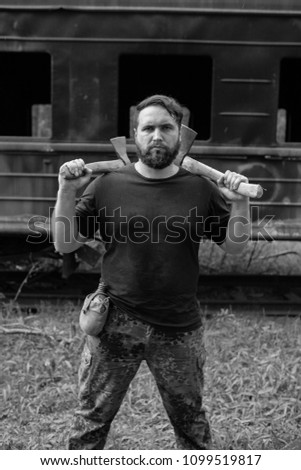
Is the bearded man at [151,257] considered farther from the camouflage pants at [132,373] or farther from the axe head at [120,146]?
the axe head at [120,146]

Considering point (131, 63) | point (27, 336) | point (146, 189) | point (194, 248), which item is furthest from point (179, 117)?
point (131, 63)

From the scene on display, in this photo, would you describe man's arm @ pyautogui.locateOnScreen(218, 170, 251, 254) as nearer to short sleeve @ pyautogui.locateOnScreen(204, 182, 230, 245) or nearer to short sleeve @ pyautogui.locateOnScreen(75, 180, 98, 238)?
short sleeve @ pyautogui.locateOnScreen(204, 182, 230, 245)

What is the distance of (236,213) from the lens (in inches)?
99.3

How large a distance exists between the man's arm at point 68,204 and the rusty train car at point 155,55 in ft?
9.95

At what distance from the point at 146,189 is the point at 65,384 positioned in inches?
77.9

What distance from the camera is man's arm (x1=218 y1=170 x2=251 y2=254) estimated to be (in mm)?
2447

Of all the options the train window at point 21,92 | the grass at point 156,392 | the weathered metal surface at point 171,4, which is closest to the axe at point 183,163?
the grass at point 156,392

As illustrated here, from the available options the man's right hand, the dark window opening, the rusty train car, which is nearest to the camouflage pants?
the man's right hand

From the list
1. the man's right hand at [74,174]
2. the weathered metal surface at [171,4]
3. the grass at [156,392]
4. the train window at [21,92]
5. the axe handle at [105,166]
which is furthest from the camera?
Result: the train window at [21,92]

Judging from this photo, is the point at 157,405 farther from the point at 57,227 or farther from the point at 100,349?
the point at 57,227

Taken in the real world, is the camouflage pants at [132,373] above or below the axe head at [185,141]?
below

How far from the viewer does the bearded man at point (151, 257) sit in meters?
2.46

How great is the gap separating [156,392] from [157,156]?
1985 mm

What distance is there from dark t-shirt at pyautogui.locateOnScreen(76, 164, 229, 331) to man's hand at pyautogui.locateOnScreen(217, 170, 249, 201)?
0.07 meters
